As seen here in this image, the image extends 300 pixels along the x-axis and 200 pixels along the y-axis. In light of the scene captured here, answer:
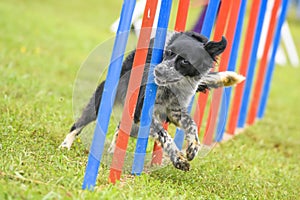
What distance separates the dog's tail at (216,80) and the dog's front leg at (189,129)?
11.0 inches

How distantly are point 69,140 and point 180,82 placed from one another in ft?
3.78

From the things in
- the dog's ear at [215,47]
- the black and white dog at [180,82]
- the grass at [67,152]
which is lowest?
the grass at [67,152]

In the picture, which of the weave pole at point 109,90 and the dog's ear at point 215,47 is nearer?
the weave pole at point 109,90

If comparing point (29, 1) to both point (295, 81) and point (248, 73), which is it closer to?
point (295, 81)

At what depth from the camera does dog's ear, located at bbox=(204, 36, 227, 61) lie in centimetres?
414

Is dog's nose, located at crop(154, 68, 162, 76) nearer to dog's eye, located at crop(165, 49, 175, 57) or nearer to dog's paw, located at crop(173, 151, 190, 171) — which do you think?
dog's eye, located at crop(165, 49, 175, 57)

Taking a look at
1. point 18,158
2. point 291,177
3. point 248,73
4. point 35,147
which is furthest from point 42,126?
point 248,73

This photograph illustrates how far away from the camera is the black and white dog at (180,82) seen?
409 cm

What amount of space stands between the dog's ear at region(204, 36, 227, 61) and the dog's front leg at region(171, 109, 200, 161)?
0.56m

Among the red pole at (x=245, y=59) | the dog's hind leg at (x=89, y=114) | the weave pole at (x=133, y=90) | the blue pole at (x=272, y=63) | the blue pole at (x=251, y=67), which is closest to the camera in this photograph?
the weave pole at (x=133, y=90)

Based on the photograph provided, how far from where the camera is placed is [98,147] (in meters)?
3.69

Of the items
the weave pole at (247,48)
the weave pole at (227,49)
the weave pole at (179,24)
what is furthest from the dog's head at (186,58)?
the weave pole at (247,48)

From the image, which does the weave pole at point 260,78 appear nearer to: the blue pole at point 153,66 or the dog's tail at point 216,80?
the dog's tail at point 216,80

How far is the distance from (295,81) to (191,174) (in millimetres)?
8129
